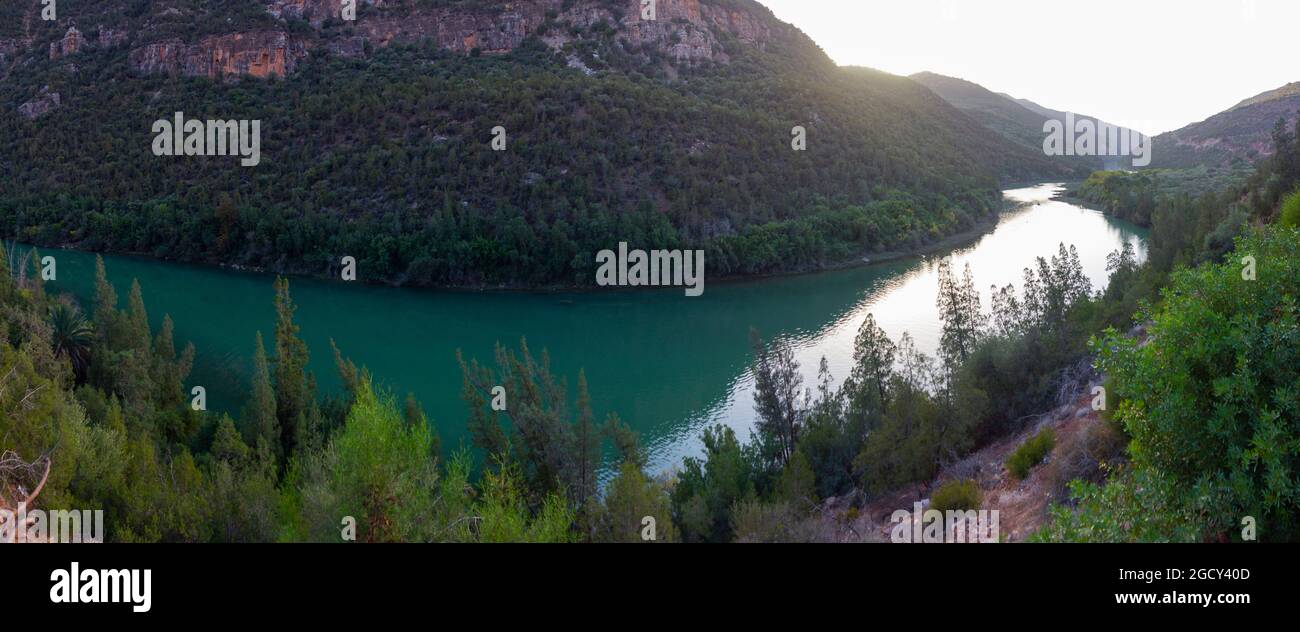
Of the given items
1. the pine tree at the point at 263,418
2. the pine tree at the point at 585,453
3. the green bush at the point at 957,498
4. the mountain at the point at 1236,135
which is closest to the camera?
the green bush at the point at 957,498

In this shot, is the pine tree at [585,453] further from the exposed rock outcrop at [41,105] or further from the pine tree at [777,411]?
the exposed rock outcrop at [41,105]

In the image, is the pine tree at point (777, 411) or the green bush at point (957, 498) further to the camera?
the pine tree at point (777, 411)

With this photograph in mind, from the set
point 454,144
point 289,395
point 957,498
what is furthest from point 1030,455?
point 454,144

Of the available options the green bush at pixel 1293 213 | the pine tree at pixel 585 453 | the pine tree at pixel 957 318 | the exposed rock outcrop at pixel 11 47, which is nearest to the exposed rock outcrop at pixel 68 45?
the exposed rock outcrop at pixel 11 47

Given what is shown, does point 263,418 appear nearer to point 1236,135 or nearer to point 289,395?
point 289,395

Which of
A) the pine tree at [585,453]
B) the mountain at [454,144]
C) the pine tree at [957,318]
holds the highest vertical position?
the mountain at [454,144]

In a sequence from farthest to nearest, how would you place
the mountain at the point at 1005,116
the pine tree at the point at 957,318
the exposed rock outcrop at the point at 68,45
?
the mountain at the point at 1005,116, the exposed rock outcrop at the point at 68,45, the pine tree at the point at 957,318
